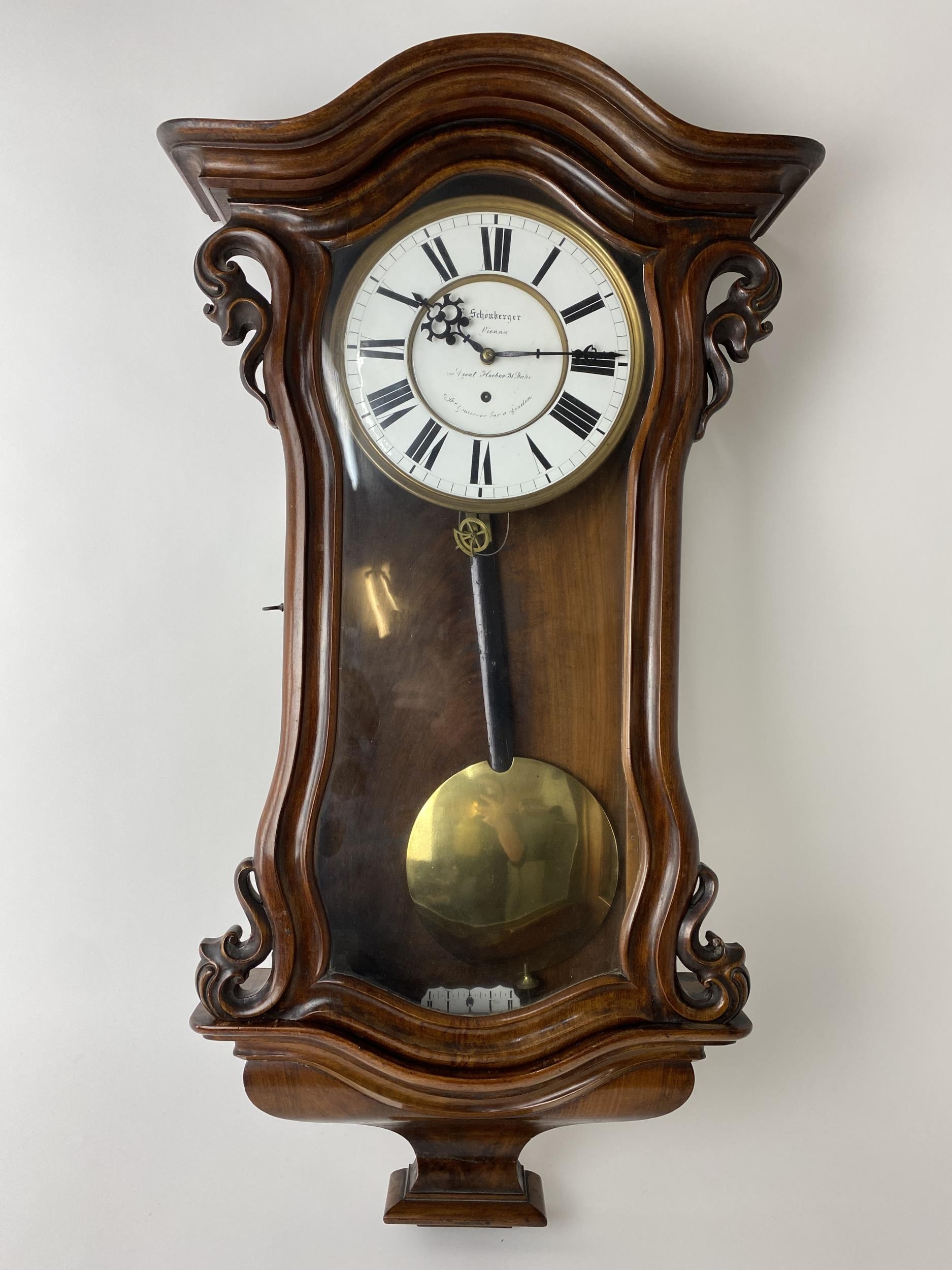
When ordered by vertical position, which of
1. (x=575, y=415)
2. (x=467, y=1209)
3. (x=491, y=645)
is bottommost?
(x=467, y=1209)

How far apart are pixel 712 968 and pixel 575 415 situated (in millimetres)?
418

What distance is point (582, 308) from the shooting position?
767mm

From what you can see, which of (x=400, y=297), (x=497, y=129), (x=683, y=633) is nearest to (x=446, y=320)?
(x=400, y=297)

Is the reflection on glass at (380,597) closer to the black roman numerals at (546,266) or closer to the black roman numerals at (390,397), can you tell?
the black roman numerals at (390,397)

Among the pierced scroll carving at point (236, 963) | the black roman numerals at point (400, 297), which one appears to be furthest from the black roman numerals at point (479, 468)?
the pierced scroll carving at point (236, 963)

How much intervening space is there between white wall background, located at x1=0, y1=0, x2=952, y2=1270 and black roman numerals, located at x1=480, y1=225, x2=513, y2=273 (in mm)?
251

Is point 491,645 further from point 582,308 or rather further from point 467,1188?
point 467,1188

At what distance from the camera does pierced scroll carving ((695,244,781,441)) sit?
77 centimetres

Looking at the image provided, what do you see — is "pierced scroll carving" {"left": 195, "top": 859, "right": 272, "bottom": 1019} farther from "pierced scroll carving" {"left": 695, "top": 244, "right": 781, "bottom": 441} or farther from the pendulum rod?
"pierced scroll carving" {"left": 695, "top": 244, "right": 781, "bottom": 441}

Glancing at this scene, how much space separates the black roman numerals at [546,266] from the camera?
76cm

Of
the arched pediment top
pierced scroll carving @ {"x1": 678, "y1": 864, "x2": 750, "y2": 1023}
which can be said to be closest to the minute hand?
the arched pediment top

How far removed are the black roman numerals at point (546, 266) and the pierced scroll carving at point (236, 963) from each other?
48 cm

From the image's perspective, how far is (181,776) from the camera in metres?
0.89

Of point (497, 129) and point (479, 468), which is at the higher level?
point (497, 129)
